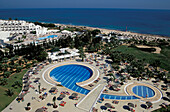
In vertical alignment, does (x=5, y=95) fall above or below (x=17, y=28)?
below

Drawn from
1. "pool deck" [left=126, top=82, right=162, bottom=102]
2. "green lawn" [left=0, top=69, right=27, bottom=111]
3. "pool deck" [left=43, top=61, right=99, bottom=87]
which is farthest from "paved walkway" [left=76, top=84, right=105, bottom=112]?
"green lawn" [left=0, top=69, right=27, bottom=111]

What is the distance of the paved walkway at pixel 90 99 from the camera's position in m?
22.1

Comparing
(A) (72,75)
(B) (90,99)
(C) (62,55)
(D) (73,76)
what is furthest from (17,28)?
(B) (90,99)

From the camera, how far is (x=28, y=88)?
26281 millimetres

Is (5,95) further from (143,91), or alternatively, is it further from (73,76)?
(143,91)

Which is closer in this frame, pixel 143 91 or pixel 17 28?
pixel 143 91

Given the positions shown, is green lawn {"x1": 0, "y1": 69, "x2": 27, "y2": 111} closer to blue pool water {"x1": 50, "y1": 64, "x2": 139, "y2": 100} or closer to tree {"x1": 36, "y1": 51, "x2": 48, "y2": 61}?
blue pool water {"x1": 50, "y1": 64, "x2": 139, "y2": 100}

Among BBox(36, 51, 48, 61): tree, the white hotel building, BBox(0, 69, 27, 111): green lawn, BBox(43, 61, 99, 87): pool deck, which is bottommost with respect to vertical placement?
BBox(0, 69, 27, 111): green lawn

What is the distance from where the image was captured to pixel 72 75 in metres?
33.8

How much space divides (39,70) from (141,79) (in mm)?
24606

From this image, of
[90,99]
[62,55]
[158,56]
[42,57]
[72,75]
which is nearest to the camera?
A: [90,99]

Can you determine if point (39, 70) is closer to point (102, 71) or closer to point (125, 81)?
point (102, 71)

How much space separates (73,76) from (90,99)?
414 inches

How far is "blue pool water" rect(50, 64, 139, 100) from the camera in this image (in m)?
26.5
